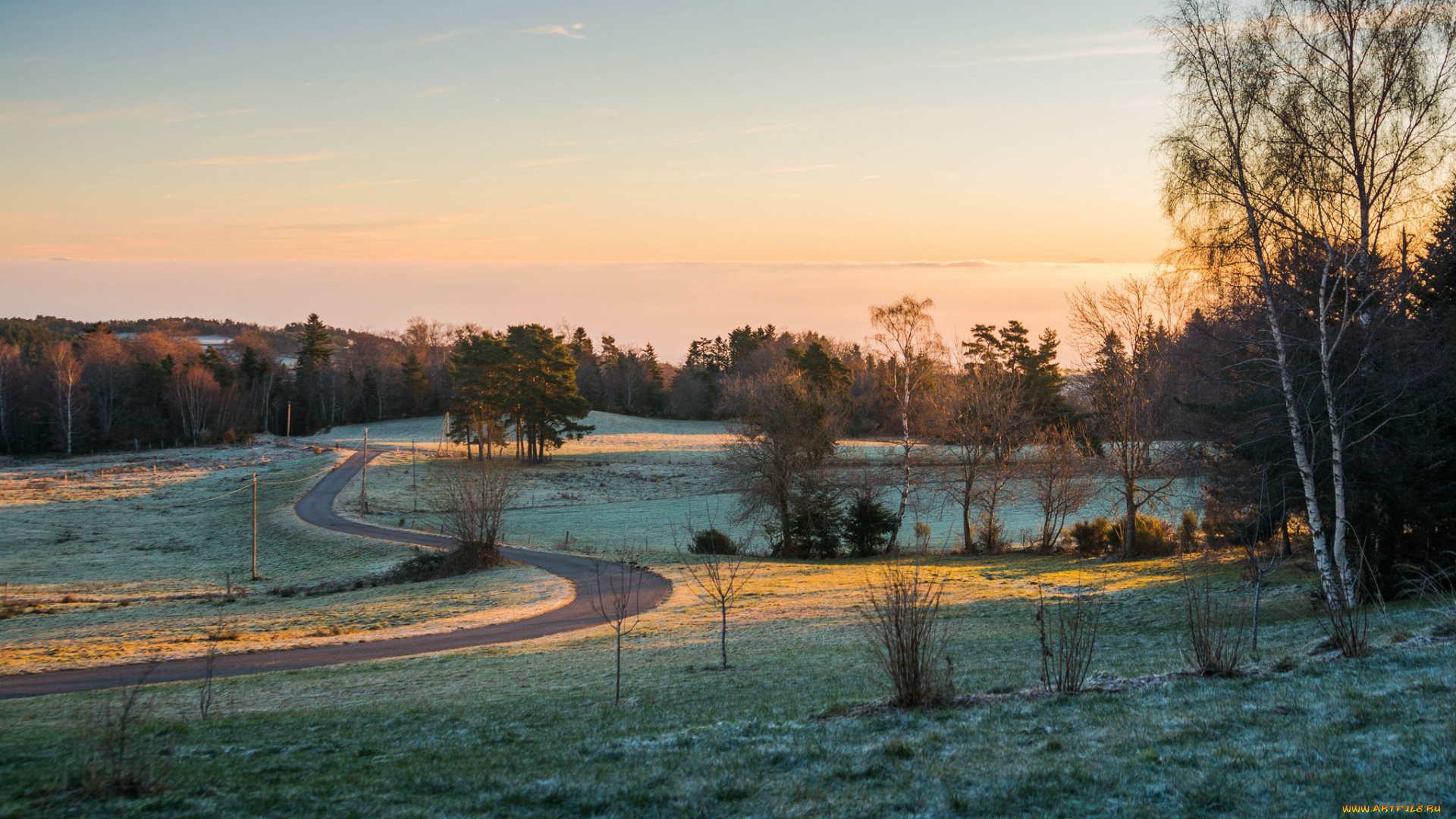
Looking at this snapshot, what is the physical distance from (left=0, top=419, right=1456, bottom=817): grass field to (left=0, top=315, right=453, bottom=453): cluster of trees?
9864 centimetres

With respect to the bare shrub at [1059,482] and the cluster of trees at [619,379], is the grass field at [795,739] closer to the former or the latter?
the bare shrub at [1059,482]

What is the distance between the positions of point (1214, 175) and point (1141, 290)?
60.9 feet

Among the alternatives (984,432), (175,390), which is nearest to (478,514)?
(984,432)

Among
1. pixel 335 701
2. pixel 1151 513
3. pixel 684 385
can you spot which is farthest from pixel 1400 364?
pixel 684 385

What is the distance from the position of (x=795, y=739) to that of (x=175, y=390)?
118618 mm

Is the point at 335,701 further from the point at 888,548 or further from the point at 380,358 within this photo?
the point at 380,358

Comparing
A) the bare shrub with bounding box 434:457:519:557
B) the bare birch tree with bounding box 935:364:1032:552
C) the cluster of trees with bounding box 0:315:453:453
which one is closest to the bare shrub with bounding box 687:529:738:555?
the bare shrub with bounding box 434:457:519:557

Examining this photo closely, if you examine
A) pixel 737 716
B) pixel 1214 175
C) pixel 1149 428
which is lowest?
pixel 737 716

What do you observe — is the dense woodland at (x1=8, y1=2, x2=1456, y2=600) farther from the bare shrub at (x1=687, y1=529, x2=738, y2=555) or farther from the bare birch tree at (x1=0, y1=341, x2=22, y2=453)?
the bare birch tree at (x1=0, y1=341, x2=22, y2=453)

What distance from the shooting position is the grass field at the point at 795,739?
20.8 ft

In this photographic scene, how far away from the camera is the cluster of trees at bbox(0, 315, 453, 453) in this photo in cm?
9488

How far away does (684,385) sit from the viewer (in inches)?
4759

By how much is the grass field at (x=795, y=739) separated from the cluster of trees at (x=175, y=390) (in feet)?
324

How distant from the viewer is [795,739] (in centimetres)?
852
